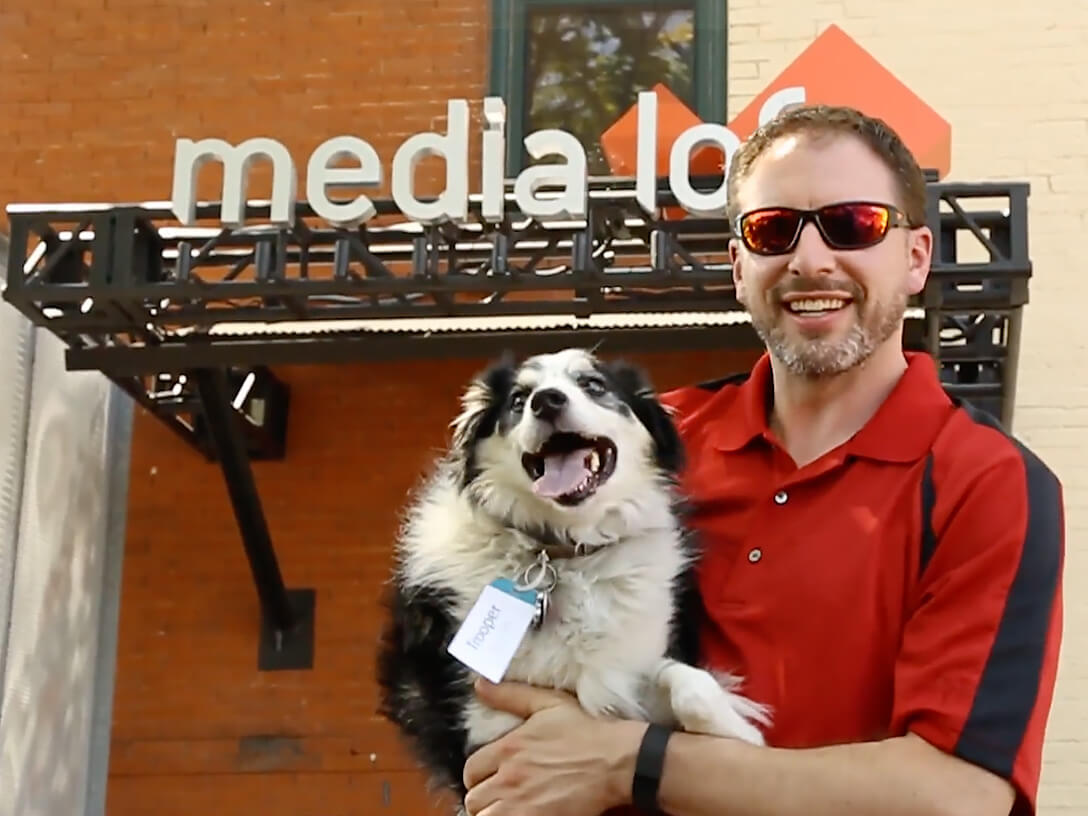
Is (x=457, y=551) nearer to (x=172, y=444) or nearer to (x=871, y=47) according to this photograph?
(x=172, y=444)

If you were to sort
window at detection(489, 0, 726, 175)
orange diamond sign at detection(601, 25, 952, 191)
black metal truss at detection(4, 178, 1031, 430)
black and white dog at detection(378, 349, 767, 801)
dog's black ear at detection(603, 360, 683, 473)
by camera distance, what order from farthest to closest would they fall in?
1. window at detection(489, 0, 726, 175)
2. orange diamond sign at detection(601, 25, 952, 191)
3. black metal truss at detection(4, 178, 1031, 430)
4. dog's black ear at detection(603, 360, 683, 473)
5. black and white dog at detection(378, 349, 767, 801)

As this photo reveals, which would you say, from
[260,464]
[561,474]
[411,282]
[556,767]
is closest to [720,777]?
[556,767]

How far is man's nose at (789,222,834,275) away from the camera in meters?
2.05

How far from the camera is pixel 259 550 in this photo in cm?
641

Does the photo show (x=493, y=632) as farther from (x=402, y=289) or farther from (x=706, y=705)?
(x=402, y=289)

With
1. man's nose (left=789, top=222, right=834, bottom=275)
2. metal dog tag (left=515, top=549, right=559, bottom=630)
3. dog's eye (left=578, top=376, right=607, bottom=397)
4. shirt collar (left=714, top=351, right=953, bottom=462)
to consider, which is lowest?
metal dog tag (left=515, top=549, right=559, bottom=630)

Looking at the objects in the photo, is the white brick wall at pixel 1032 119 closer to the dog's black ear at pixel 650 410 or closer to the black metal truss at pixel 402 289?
the black metal truss at pixel 402 289

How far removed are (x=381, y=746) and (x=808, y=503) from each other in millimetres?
4681

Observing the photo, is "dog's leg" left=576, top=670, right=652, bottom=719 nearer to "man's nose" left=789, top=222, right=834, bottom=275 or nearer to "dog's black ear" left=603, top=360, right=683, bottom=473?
"dog's black ear" left=603, top=360, right=683, bottom=473

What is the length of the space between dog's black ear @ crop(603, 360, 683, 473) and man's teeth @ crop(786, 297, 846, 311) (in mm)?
650

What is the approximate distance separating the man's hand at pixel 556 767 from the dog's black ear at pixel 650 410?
68 centimetres

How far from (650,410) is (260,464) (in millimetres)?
4326

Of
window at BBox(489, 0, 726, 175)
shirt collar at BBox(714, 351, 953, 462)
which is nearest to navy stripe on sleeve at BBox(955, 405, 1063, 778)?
shirt collar at BBox(714, 351, 953, 462)

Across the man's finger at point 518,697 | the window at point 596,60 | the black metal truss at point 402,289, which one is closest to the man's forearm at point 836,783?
the man's finger at point 518,697
